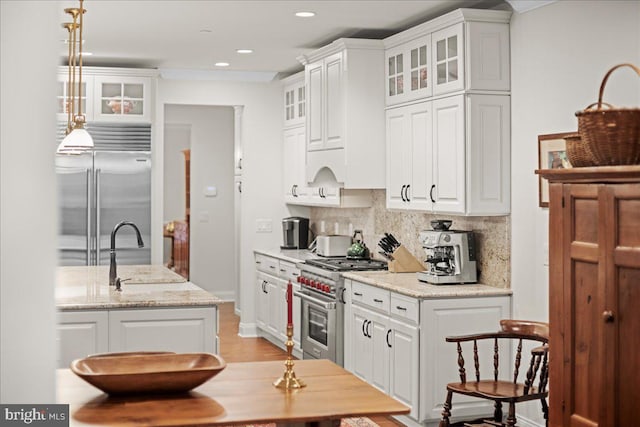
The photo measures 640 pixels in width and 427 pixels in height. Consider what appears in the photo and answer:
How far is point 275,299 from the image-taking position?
7711 mm

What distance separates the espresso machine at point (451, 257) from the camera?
5.22m

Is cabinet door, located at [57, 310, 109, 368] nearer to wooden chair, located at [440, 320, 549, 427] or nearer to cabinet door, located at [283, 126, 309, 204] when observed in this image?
wooden chair, located at [440, 320, 549, 427]

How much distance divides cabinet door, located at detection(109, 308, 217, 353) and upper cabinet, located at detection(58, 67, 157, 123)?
11.4 feet

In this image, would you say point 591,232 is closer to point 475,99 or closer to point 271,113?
point 475,99

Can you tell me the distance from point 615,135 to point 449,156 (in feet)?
7.28

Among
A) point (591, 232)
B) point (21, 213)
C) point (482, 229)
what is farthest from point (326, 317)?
point (21, 213)

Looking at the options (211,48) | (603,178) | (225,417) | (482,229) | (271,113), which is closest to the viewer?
(225,417)

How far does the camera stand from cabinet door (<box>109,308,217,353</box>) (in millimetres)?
4543

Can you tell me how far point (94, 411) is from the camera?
2.38 m

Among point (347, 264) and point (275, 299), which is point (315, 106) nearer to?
point (347, 264)

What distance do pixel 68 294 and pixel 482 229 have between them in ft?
8.79

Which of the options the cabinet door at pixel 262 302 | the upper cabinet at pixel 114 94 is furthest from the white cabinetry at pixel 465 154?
the upper cabinet at pixel 114 94

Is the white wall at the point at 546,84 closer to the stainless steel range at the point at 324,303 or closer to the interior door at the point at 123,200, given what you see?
the stainless steel range at the point at 324,303

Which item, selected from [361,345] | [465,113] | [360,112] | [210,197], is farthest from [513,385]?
[210,197]
